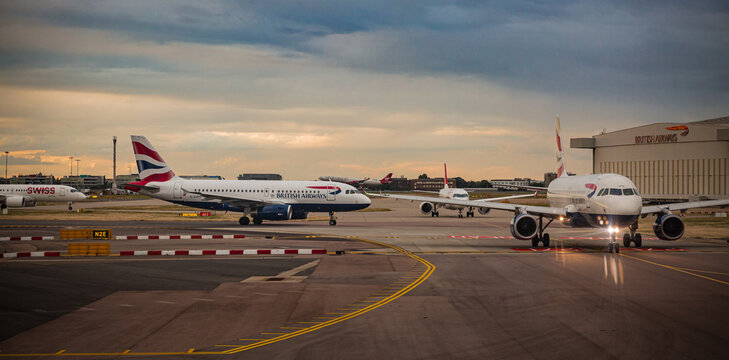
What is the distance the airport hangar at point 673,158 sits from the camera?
116538 millimetres

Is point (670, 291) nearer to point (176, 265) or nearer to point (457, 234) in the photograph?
point (176, 265)

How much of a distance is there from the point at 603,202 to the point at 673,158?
109 m

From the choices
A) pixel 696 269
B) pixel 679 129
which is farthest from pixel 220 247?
pixel 679 129

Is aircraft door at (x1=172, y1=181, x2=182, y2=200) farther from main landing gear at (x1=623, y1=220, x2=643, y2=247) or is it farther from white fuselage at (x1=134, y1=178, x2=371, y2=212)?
main landing gear at (x1=623, y1=220, x2=643, y2=247)

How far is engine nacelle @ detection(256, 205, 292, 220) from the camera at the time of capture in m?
49.5

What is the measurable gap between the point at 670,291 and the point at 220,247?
2240cm

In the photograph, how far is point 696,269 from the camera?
22859mm

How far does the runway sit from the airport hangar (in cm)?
10362

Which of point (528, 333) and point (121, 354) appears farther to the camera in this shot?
point (528, 333)

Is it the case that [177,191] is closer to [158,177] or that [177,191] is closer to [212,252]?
[158,177]

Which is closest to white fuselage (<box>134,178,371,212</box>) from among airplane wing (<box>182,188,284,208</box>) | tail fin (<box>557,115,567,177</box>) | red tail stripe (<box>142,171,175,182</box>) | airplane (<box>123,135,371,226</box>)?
airplane (<box>123,135,371,226</box>)

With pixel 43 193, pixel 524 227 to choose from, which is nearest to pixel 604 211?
pixel 524 227

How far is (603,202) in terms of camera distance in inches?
1137

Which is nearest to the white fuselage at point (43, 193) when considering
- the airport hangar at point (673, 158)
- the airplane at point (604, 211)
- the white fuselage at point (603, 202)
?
the airplane at point (604, 211)
